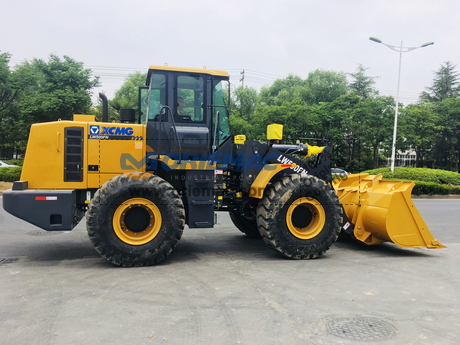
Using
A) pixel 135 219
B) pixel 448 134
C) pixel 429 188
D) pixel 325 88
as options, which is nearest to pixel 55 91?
pixel 135 219

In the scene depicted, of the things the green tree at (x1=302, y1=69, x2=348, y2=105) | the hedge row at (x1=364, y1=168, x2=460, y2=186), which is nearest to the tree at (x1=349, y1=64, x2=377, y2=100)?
the green tree at (x1=302, y1=69, x2=348, y2=105)

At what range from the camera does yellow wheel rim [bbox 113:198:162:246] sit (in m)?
6.19

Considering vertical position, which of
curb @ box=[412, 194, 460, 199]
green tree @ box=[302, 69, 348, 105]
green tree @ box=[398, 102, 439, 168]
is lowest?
curb @ box=[412, 194, 460, 199]

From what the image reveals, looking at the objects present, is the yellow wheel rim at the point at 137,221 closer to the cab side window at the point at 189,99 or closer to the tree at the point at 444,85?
the cab side window at the point at 189,99

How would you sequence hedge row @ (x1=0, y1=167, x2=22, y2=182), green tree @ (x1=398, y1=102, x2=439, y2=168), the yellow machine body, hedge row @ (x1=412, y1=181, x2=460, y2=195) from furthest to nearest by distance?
green tree @ (x1=398, y1=102, x2=439, y2=168) < hedge row @ (x1=412, y1=181, x2=460, y2=195) < hedge row @ (x1=0, y1=167, x2=22, y2=182) < the yellow machine body

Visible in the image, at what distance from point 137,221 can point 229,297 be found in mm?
2283

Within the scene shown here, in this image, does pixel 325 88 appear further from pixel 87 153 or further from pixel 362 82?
pixel 87 153

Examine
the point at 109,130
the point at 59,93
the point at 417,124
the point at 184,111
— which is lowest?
the point at 109,130

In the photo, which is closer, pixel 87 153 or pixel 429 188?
pixel 87 153

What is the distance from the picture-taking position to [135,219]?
6320mm

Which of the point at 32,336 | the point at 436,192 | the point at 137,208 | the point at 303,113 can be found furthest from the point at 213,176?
the point at 303,113

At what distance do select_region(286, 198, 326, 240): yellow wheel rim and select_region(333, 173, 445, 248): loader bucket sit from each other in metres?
1.08

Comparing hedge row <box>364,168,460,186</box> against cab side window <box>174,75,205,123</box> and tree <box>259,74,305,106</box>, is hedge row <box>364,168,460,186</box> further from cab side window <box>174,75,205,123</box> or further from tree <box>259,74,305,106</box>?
tree <box>259,74,305,106</box>

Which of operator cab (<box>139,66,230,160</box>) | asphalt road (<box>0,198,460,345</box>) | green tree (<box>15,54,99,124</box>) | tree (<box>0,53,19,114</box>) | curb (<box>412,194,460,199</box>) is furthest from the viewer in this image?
tree (<box>0,53,19,114</box>)
